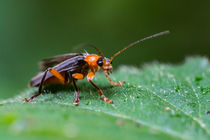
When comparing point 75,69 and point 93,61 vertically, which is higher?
point 93,61

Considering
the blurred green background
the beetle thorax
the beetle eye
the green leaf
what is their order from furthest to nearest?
1. the blurred green background
2. the beetle thorax
3. the beetle eye
4. the green leaf

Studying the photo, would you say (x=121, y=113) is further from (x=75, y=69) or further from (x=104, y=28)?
(x=104, y=28)

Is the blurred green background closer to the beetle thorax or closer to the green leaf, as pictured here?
the beetle thorax

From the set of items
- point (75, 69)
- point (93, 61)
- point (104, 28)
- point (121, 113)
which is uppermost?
point (104, 28)

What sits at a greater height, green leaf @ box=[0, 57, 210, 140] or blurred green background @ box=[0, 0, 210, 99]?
blurred green background @ box=[0, 0, 210, 99]

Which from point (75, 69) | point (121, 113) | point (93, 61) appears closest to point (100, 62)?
point (93, 61)

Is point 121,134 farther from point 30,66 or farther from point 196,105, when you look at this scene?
point 30,66

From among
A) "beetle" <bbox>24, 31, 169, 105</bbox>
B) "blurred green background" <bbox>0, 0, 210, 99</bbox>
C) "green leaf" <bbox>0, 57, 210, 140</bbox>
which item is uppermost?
"blurred green background" <bbox>0, 0, 210, 99</bbox>

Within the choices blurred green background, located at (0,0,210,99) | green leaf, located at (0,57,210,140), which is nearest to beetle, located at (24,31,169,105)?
green leaf, located at (0,57,210,140)
